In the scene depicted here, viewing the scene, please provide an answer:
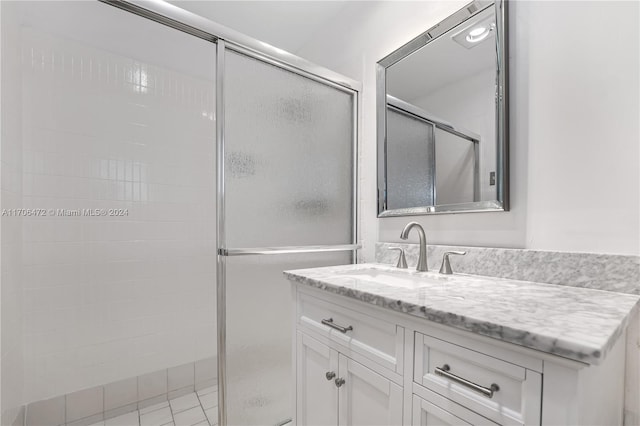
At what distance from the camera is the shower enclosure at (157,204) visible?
1425 millimetres

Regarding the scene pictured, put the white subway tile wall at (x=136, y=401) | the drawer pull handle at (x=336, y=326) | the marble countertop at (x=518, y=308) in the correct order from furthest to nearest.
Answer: the white subway tile wall at (x=136, y=401) < the drawer pull handle at (x=336, y=326) < the marble countertop at (x=518, y=308)

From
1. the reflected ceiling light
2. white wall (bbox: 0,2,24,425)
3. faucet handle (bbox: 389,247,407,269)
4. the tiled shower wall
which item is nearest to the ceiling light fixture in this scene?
the reflected ceiling light

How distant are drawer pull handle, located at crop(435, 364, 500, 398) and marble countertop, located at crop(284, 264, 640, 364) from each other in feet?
0.41

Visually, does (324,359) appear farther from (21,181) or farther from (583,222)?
(21,181)

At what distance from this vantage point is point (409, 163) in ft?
5.31

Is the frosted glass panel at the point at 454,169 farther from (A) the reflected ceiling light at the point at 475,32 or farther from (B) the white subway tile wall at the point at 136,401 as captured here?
(B) the white subway tile wall at the point at 136,401

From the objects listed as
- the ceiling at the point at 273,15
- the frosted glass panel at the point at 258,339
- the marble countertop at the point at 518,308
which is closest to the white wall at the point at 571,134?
the marble countertop at the point at 518,308

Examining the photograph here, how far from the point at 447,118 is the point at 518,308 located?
97cm

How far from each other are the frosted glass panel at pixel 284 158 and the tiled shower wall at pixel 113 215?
3.32 ft

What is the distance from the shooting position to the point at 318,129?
1740mm

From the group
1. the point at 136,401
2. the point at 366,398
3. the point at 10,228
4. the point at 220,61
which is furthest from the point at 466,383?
the point at 136,401

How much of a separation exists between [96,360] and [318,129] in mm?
1939

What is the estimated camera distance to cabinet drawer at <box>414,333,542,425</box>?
0.59 meters

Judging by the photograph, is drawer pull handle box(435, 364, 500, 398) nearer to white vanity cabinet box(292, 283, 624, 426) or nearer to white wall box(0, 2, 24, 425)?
white vanity cabinet box(292, 283, 624, 426)
